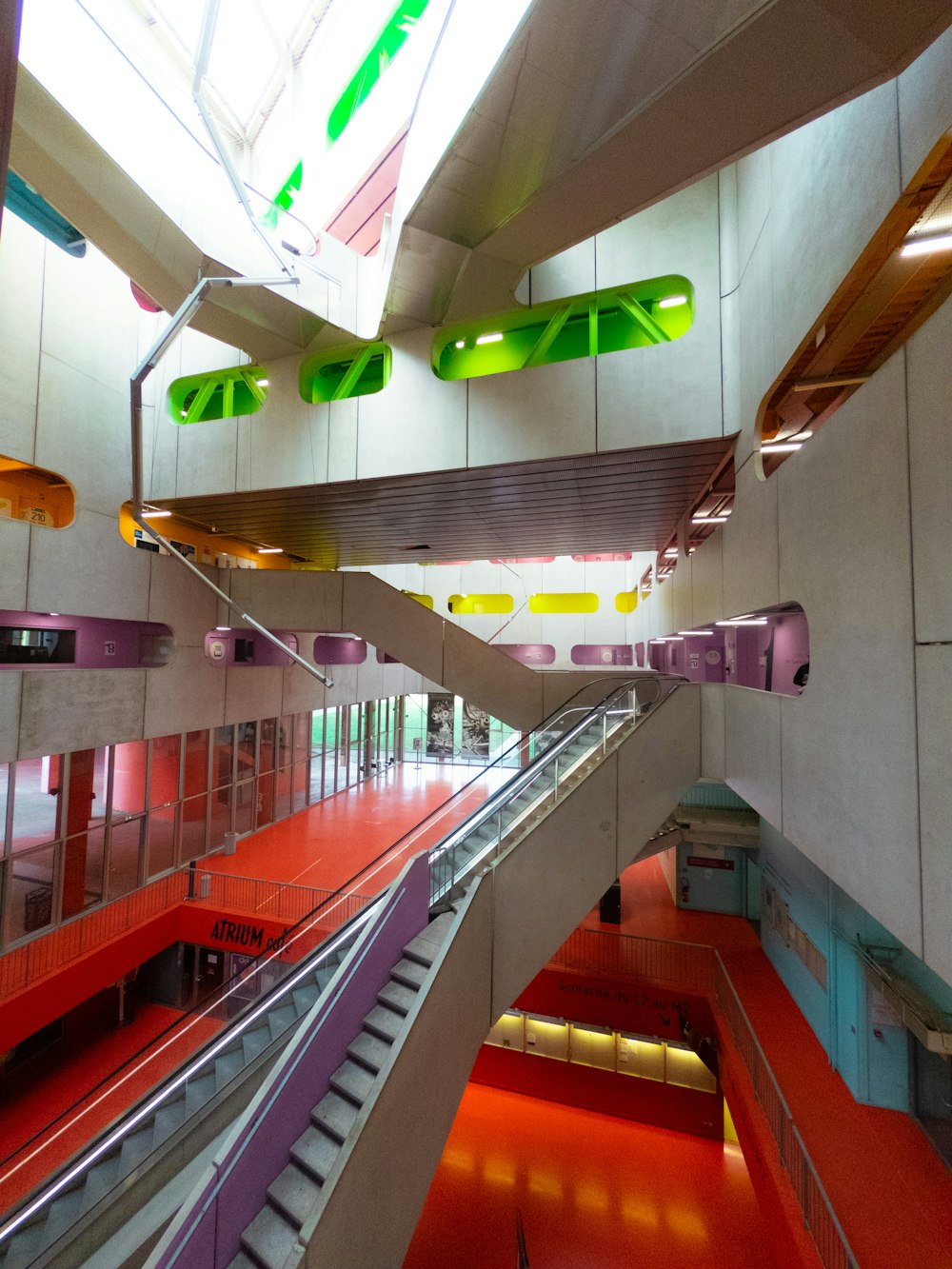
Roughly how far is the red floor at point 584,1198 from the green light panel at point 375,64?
16494 millimetres

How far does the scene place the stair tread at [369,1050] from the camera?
15.5 feet

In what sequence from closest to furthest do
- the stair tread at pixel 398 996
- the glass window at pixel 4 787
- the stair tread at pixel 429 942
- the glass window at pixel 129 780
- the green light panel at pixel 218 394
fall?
the stair tread at pixel 398 996 → the stair tread at pixel 429 942 → the glass window at pixel 4 787 → the green light panel at pixel 218 394 → the glass window at pixel 129 780

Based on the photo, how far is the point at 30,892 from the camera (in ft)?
30.4

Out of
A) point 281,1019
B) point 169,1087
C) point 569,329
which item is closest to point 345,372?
point 569,329

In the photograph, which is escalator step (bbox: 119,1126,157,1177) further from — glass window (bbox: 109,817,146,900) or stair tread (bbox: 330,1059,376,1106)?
glass window (bbox: 109,817,146,900)

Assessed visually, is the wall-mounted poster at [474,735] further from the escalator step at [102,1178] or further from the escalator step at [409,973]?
the escalator step at [102,1178]

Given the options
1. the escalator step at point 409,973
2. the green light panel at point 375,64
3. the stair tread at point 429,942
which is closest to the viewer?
the escalator step at point 409,973

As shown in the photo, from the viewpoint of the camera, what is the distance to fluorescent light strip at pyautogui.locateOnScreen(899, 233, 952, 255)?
371cm

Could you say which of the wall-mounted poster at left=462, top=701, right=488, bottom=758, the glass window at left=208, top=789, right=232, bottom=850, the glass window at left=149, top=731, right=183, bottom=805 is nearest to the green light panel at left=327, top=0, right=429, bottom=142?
the glass window at left=149, top=731, right=183, bottom=805

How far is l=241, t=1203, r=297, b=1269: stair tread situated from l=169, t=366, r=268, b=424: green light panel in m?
10.0

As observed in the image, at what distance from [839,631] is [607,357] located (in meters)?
4.90

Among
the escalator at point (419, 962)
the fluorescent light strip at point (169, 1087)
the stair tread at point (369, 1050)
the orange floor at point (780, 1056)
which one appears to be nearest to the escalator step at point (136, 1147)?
the escalator at point (419, 962)

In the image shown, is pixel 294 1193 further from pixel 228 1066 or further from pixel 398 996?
pixel 398 996

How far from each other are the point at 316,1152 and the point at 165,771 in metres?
9.30
